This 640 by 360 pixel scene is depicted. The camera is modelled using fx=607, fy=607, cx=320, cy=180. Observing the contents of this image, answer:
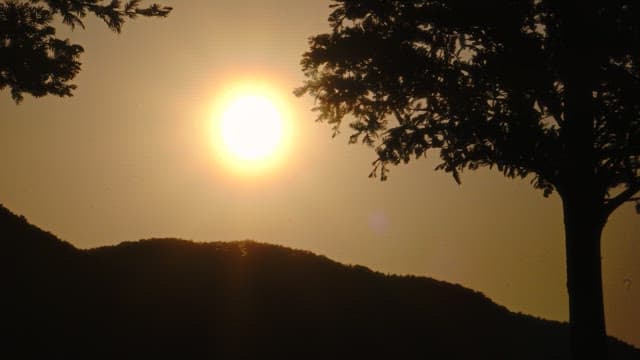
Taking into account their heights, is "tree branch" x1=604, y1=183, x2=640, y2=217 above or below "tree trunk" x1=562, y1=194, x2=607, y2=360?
above

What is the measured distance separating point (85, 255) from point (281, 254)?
24.3 ft

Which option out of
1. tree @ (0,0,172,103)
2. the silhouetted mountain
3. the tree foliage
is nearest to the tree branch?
the tree foliage

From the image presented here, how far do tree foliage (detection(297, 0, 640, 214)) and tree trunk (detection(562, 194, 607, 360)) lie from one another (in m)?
0.65

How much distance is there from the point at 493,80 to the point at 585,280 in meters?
4.71

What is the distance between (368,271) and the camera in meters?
23.8

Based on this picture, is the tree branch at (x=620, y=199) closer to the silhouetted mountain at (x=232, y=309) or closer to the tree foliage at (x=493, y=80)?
the tree foliage at (x=493, y=80)

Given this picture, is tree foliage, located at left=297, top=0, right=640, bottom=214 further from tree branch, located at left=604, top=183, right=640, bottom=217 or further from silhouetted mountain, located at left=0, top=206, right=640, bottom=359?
silhouetted mountain, located at left=0, top=206, right=640, bottom=359

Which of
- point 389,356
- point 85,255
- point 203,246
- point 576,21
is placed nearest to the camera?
point 576,21

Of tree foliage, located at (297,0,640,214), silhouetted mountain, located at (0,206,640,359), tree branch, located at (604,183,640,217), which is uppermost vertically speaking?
tree foliage, located at (297,0,640,214)

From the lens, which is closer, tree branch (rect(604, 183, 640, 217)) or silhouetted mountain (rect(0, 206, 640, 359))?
tree branch (rect(604, 183, 640, 217))

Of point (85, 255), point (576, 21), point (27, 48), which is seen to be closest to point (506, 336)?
point (576, 21)

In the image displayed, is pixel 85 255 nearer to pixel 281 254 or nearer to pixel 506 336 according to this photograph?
pixel 281 254

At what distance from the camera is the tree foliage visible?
12297mm

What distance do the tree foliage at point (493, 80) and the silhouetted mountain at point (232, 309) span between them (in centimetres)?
576
